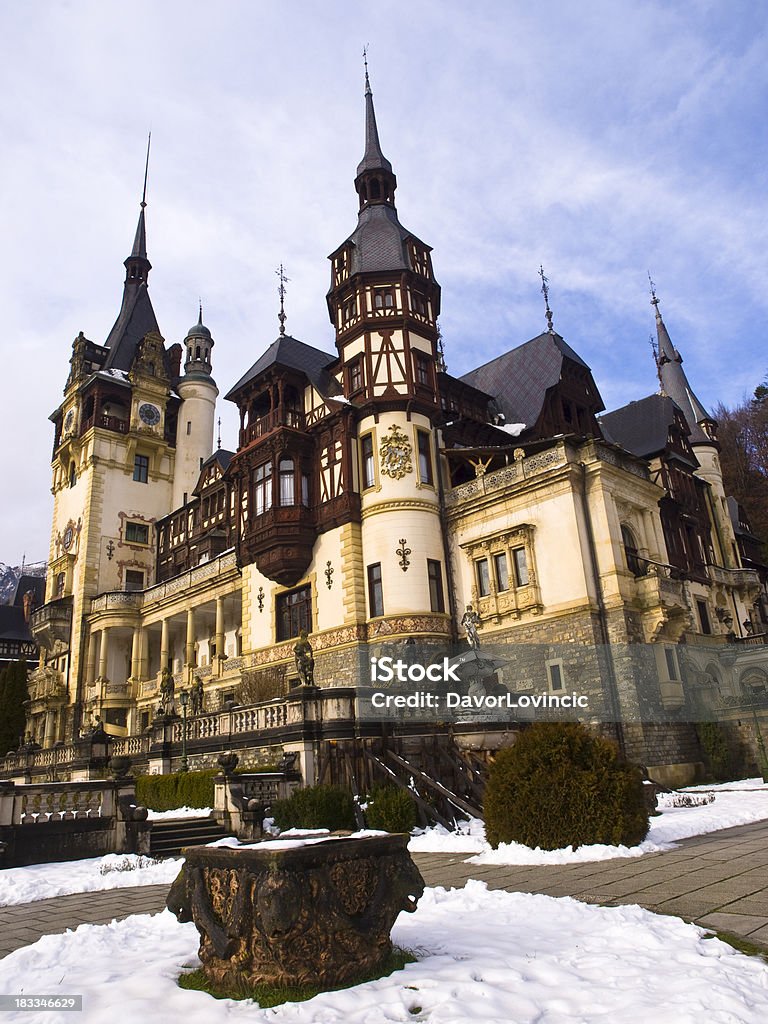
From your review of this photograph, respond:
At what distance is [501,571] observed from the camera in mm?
29672

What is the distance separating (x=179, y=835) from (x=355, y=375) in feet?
73.1

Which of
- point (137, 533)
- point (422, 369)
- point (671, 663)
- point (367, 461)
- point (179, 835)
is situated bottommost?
point (179, 835)

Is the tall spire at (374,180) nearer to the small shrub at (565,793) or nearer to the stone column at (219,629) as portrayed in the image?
the stone column at (219,629)

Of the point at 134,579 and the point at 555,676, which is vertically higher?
the point at 134,579

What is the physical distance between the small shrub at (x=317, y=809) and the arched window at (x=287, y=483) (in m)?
18.6

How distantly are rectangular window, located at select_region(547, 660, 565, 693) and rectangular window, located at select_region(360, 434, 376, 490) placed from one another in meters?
10.6

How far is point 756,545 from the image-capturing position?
52625mm

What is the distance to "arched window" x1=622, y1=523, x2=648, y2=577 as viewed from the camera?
2803 centimetres

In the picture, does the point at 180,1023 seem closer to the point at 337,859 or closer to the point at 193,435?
the point at 337,859

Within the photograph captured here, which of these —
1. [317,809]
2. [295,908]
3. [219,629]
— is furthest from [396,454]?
[295,908]

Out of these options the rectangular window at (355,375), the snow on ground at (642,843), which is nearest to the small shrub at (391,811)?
the snow on ground at (642,843)

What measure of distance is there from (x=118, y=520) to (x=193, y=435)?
867 cm

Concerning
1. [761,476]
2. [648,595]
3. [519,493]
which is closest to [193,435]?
[519,493]

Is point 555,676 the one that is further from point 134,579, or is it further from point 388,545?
point 134,579
